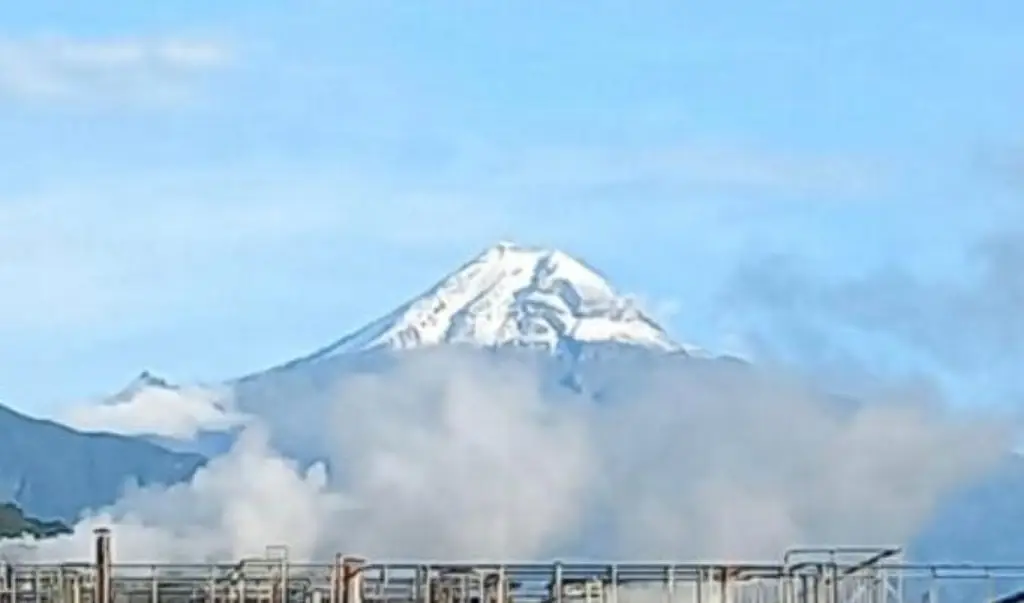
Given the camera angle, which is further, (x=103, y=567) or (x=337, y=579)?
(x=337, y=579)

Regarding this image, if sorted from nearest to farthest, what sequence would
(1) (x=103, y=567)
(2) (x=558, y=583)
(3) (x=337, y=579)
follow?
(1) (x=103, y=567) < (3) (x=337, y=579) < (2) (x=558, y=583)

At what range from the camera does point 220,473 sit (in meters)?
135

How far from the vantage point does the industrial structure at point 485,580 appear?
3007 inches

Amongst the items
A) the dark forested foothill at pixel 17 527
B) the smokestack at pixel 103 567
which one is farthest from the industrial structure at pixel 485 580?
the dark forested foothill at pixel 17 527

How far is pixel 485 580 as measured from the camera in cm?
8000

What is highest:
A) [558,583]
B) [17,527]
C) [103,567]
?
[17,527]

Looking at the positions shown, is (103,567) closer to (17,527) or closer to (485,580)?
(485,580)

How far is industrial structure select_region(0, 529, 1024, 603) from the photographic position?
76375 mm

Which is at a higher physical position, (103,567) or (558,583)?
(558,583)

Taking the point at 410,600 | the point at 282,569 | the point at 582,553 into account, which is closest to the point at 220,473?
the point at 582,553

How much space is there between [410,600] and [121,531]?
121ft

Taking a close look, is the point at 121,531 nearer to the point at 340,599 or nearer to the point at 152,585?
the point at 152,585

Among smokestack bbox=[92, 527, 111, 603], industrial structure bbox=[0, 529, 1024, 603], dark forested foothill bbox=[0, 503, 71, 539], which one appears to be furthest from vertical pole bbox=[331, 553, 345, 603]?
dark forested foothill bbox=[0, 503, 71, 539]

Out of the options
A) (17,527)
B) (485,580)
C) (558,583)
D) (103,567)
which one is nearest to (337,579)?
(558,583)
